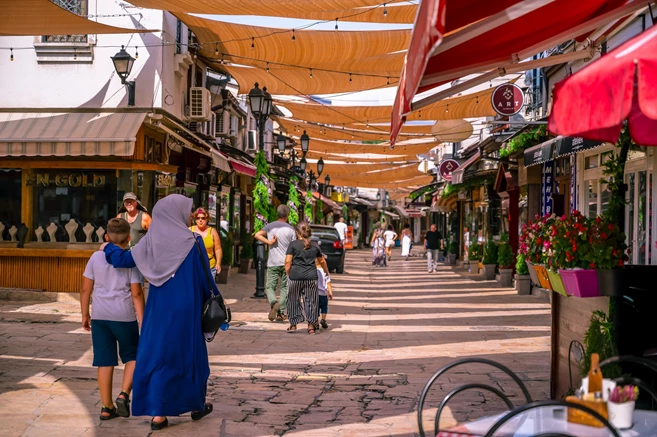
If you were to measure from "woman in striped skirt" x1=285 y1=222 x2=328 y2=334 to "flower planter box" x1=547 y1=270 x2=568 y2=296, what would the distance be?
608 cm

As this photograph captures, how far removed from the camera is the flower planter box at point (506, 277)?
2366cm

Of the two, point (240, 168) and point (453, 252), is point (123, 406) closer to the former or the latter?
point (240, 168)

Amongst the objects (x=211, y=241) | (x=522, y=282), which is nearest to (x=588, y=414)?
(x=211, y=241)

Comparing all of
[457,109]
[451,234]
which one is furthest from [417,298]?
[451,234]

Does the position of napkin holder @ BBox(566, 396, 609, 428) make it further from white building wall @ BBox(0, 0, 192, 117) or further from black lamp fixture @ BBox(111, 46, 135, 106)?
white building wall @ BBox(0, 0, 192, 117)

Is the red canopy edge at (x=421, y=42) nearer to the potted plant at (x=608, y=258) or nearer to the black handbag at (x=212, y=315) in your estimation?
the potted plant at (x=608, y=258)

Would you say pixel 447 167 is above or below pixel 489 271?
above

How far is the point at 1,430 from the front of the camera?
646 cm

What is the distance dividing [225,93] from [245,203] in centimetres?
728

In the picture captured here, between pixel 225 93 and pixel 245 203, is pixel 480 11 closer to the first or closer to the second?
pixel 225 93

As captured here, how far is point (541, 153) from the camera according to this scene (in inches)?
619

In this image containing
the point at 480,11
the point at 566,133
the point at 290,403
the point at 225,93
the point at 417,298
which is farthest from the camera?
the point at 225,93

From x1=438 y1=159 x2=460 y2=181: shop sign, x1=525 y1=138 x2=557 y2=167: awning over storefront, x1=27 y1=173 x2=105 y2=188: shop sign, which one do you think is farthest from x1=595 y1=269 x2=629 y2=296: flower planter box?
x1=438 y1=159 x2=460 y2=181: shop sign

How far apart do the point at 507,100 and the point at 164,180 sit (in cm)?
757
